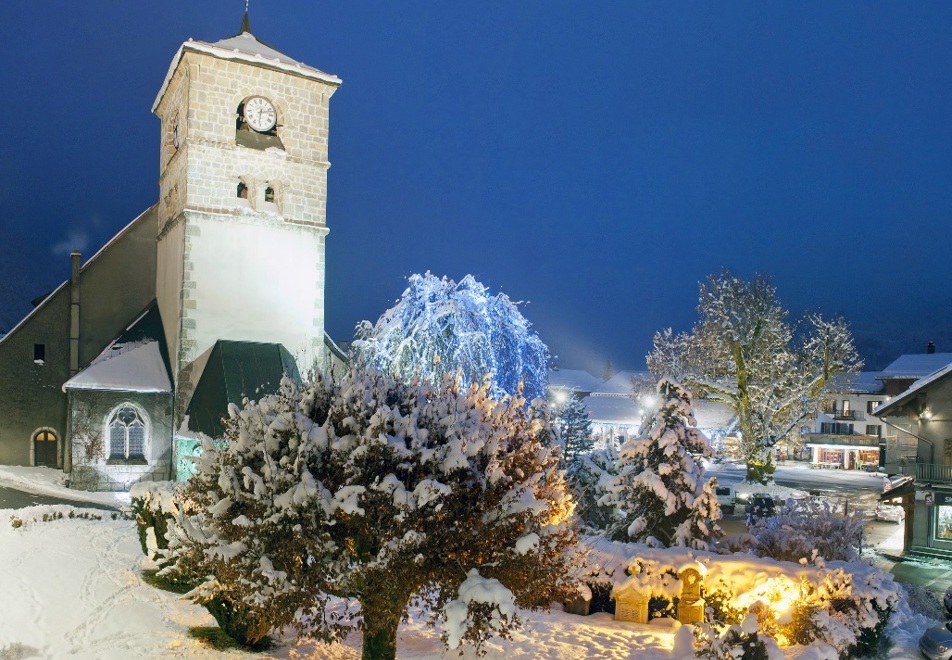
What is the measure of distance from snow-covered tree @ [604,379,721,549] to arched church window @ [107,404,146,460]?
57.7 feet

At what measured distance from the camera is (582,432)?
3027 cm

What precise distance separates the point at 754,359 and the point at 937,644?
2159 centimetres

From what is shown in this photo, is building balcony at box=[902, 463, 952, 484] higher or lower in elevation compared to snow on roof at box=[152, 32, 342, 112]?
lower

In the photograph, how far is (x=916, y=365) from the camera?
58781mm

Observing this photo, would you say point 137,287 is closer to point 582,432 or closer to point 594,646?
point 582,432

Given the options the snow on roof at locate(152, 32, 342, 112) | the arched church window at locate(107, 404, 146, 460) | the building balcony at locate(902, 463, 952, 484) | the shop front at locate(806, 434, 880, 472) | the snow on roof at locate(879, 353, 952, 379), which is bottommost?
the shop front at locate(806, 434, 880, 472)

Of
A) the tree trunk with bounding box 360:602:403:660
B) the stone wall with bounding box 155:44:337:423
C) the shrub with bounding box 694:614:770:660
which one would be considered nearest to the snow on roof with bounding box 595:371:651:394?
the stone wall with bounding box 155:44:337:423

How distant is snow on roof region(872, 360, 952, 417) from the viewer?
24297 mm

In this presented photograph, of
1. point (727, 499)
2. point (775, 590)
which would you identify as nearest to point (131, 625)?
point (775, 590)

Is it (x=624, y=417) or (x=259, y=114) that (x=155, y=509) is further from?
(x=624, y=417)

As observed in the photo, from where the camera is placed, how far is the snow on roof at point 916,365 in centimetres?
5728

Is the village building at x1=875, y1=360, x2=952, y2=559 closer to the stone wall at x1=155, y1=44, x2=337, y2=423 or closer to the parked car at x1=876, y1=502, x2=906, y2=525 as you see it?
the parked car at x1=876, y1=502, x2=906, y2=525

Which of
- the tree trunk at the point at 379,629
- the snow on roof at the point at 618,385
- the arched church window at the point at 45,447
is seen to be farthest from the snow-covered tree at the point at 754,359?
the snow on roof at the point at 618,385

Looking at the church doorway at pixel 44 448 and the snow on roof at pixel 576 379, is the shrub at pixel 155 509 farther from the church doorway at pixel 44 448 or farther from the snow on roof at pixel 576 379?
the snow on roof at pixel 576 379
